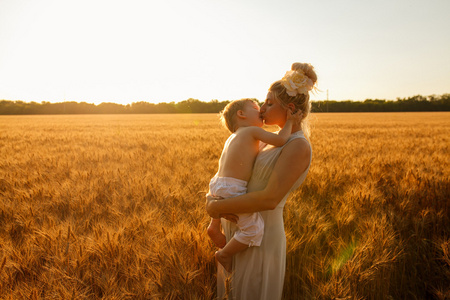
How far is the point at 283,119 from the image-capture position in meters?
1.57

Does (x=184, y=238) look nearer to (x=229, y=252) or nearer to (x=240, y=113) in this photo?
(x=229, y=252)

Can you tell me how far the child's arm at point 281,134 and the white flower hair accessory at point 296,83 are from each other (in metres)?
0.11

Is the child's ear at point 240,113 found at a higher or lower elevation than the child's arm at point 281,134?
higher

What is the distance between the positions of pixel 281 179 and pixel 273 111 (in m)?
0.40

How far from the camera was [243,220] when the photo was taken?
1.47 metres

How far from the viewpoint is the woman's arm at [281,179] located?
136cm

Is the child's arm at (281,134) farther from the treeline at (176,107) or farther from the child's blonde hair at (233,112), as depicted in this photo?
the treeline at (176,107)

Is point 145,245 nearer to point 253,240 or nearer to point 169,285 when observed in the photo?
point 169,285

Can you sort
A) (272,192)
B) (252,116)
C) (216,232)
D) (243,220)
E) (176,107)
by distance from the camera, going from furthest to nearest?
1. (176,107)
2. (252,116)
3. (216,232)
4. (243,220)
5. (272,192)

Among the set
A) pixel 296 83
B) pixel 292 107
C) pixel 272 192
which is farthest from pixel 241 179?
pixel 296 83

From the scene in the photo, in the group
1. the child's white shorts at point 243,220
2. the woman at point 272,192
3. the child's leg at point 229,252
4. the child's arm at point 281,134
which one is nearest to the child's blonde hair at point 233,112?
the woman at point 272,192

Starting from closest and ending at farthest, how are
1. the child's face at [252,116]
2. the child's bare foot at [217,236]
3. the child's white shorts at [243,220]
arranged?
the child's white shorts at [243,220] → the child's bare foot at [217,236] → the child's face at [252,116]

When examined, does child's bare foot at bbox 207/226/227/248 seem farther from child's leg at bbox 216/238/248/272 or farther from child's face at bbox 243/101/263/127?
child's face at bbox 243/101/263/127

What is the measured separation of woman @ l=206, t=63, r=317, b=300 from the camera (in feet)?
4.51
